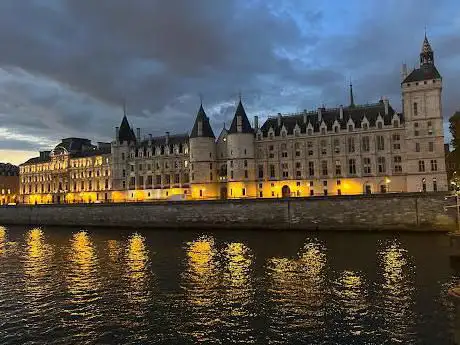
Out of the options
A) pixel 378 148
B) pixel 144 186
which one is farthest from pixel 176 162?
pixel 378 148

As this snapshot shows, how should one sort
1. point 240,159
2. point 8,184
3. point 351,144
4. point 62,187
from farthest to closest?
point 8,184
point 62,187
point 240,159
point 351,144

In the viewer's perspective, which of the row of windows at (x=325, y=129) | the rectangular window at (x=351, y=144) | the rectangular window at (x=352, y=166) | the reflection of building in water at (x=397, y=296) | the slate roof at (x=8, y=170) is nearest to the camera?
the reflection of building in water at (x=397, y=296)

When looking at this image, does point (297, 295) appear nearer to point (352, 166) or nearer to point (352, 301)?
point (352, 301)

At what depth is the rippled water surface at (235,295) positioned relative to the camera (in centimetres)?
1909

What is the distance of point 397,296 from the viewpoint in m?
24.3

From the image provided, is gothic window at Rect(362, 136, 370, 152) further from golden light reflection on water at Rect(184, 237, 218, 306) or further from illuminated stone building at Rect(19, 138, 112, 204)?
illuminated stone building at Rect(19, 138, 112, 204)

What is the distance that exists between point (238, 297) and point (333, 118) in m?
67.4

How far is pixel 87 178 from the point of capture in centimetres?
12138

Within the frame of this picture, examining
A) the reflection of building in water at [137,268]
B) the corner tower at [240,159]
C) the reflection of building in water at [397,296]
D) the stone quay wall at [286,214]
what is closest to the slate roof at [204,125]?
the corner tower at [240,159]

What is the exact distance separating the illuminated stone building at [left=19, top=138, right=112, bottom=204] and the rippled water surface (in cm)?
7427

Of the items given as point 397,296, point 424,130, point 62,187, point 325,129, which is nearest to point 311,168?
point 325,129

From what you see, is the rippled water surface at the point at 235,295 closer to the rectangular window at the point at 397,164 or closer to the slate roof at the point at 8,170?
the rectangular window at the point at 397,164

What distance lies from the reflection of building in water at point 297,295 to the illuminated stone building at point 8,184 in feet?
455

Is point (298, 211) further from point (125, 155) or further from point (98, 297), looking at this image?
point (125, 155)
